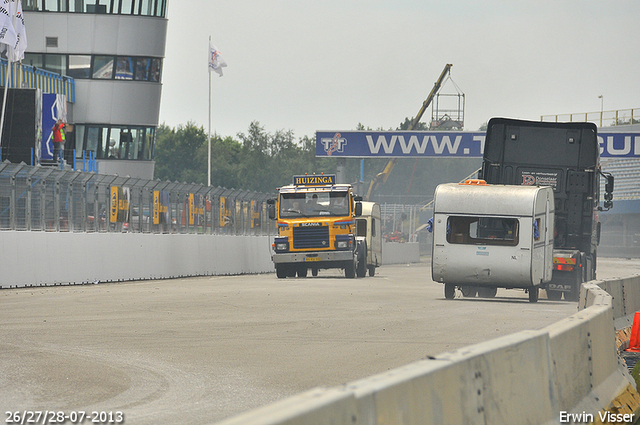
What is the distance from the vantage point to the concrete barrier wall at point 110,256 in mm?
21734

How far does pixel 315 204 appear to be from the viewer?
101 feet

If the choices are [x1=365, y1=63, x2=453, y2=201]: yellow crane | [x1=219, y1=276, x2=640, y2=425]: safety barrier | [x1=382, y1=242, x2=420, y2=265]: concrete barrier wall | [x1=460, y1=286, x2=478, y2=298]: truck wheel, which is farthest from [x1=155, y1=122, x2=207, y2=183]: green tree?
[x1=219, y1=276, x2=640, y2=425]: safety barrier

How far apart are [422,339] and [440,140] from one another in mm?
48139

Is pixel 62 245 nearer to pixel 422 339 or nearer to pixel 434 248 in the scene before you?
pixel 434 248

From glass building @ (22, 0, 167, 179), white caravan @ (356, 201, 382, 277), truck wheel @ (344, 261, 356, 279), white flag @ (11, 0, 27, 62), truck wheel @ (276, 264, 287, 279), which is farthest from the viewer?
glass building @ (22, 0, 167, 179)

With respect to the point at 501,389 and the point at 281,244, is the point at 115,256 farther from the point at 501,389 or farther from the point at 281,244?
the point at 501,389

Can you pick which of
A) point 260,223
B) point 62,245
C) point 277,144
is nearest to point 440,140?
point 260,223

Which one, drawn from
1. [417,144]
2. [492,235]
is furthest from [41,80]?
[492,235]

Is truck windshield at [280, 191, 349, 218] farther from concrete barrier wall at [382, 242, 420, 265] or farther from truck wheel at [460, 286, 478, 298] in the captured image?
concrete barrier wall at [382, 242, 420, 265]

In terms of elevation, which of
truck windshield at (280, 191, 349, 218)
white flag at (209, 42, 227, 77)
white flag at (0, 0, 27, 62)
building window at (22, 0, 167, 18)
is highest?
building window at (22, 0, 167, 18)

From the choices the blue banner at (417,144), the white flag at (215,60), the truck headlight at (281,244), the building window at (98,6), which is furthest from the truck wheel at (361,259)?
the white flag at (215,60)

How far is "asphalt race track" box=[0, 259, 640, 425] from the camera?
7.73 metres

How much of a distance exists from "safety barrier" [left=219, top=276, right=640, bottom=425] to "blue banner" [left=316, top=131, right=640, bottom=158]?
4924 centimetres

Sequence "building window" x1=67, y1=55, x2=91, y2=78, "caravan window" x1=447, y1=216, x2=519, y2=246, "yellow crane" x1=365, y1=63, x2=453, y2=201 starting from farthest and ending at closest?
"yellow crane" x1=365, y1=63, x2=453, y2=201
"building window" x1=67, y1=55, x2=91, y2=78
"caravan window" x1=447, y1=216, x2=519, y2=246
